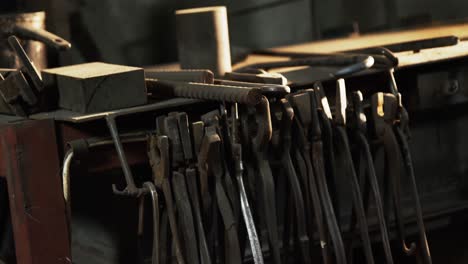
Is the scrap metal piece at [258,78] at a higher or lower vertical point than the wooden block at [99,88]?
lower

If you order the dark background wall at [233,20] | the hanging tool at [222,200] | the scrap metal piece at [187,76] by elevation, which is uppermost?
the dark background wall at [233,20]

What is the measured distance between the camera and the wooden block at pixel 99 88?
85.9 inches

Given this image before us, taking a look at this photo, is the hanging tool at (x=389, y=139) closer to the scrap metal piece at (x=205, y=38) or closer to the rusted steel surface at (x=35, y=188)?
the scrap metal piece at (x=205, y=38)

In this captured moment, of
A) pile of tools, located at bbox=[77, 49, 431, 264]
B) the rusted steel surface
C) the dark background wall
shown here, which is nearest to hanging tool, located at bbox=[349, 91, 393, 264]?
pile of tools, located at bbox=[77, 49, 431, 264]

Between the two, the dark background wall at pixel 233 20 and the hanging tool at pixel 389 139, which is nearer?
the hanging tool at pixel 389 139

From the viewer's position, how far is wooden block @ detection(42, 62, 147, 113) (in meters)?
2.18

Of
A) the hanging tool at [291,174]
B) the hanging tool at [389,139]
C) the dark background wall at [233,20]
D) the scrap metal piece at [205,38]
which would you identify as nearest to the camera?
the hanging tool at [291,174]

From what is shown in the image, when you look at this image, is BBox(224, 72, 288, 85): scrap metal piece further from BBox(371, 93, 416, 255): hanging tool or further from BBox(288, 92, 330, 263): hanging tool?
BBox(371, 93, 416, 255): hanging tool

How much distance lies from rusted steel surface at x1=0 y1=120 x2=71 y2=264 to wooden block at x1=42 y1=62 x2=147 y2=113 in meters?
0.10

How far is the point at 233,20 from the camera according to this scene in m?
3.63

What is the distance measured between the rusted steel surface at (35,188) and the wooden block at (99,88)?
0.33 ft

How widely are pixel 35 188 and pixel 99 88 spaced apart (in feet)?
0.90

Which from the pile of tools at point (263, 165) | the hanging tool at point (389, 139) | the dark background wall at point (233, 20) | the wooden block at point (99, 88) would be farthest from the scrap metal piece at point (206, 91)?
the dark background wall at point (233, 20)

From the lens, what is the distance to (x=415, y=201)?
2.41 meters
